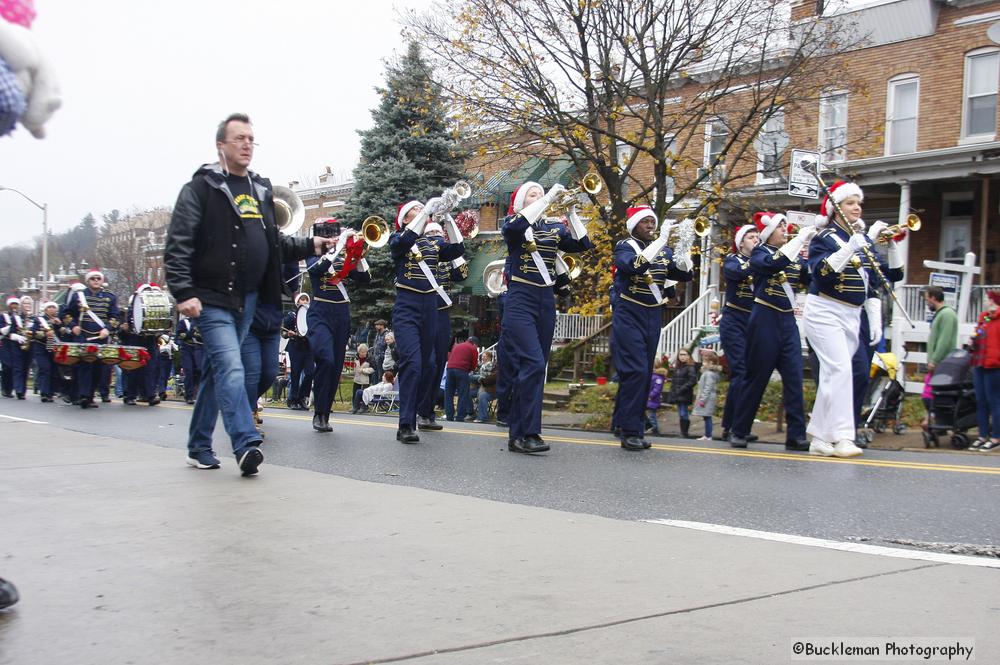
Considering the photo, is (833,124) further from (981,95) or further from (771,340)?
(771,340)

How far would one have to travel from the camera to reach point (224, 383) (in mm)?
6520

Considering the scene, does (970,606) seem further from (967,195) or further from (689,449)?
(967,195)

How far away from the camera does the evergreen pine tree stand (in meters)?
33.7

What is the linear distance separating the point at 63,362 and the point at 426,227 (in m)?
8.57

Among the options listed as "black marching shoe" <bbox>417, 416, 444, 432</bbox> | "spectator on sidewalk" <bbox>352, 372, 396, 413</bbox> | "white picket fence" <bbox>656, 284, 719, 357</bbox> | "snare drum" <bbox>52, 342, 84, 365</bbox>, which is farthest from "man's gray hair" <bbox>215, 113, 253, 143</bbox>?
"white picket fence" <bbox>656, 284, 719, 357</bbox>

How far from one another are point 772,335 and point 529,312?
263cm

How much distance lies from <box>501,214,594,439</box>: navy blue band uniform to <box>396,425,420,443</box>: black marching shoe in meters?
1.01

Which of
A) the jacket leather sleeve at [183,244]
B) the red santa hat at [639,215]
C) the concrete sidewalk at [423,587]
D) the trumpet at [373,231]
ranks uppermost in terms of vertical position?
the red santa hat at [639,215]

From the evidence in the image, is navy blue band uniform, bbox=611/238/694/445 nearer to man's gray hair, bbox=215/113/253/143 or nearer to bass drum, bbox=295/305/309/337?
man's gray hair, bbox=215/113/253/143

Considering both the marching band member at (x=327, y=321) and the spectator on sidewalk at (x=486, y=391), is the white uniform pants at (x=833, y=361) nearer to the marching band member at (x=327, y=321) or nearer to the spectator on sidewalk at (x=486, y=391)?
the marching band member at (x=327, y=321)

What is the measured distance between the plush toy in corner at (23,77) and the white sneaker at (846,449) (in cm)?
733

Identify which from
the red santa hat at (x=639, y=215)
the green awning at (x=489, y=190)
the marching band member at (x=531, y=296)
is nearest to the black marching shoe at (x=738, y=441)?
the marching band member at (x=531, y=296)

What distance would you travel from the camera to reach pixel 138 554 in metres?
4.15

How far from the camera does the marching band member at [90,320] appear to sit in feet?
54.5
